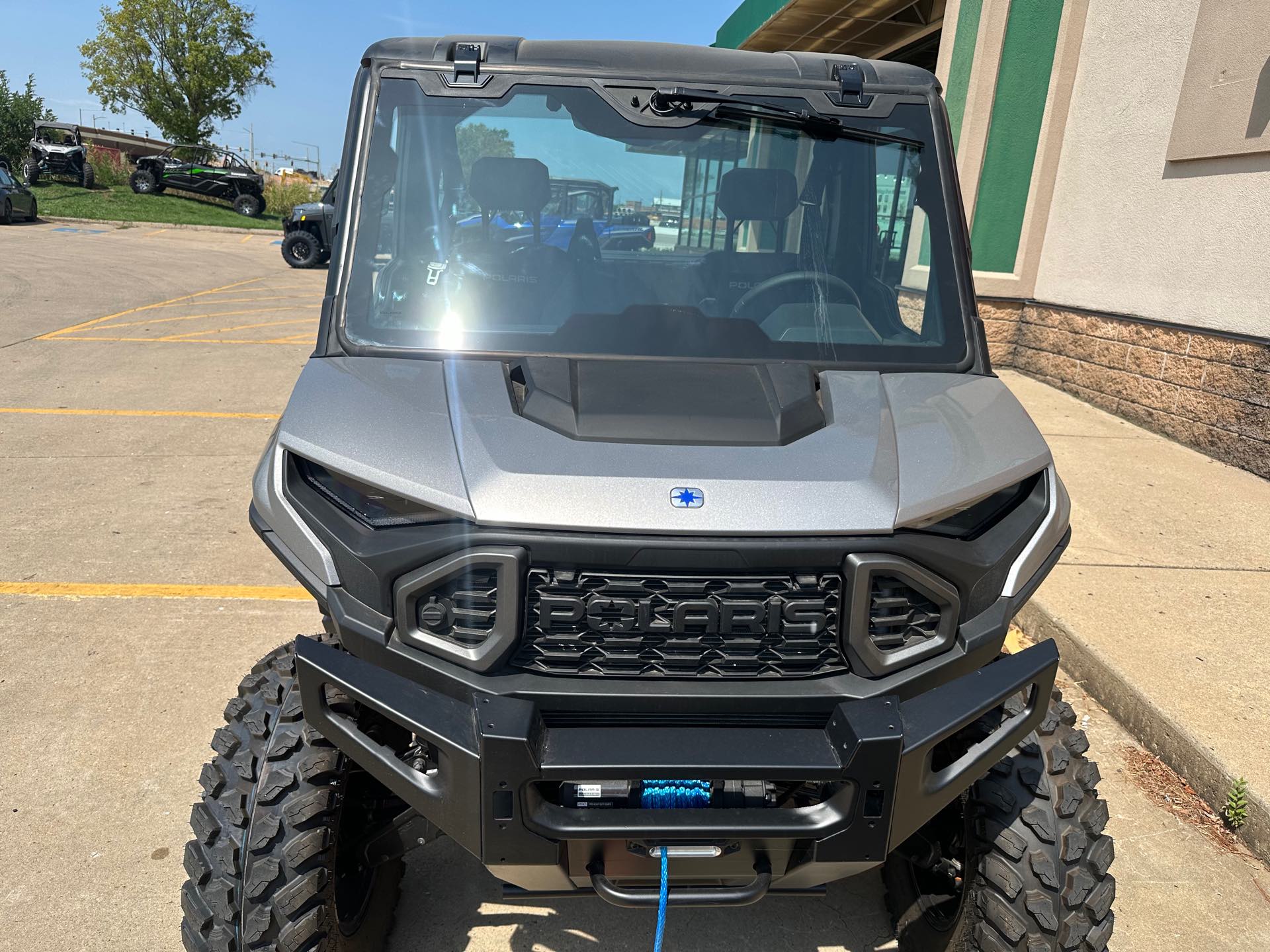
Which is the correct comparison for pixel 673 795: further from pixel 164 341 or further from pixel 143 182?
pixel 143 182

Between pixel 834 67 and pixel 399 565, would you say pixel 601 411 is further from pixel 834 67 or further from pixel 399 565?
pixel 834 67

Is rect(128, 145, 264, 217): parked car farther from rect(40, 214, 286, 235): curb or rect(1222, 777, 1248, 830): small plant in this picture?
rect(1222, 777, 1248, 830): small plant

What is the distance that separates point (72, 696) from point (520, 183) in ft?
8.49

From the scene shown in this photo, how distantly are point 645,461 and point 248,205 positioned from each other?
33.9 meters

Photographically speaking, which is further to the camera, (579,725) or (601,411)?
(601,411)

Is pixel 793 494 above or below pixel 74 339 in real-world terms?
above

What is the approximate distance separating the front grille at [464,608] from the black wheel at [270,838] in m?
0.28

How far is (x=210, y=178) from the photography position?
32.7 metres

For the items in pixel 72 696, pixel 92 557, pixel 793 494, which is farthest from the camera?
pixel 92 557

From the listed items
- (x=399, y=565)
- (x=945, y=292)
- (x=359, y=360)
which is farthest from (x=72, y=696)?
(x=945, y=292)

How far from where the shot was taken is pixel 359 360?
252 cm

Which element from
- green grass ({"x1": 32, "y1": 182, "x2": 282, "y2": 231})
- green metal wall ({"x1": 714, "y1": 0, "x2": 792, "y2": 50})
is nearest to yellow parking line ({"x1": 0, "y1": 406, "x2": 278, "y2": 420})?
green metal wall ({"x1": 714, "y1": 0, "x2": 792, "y2": 50})

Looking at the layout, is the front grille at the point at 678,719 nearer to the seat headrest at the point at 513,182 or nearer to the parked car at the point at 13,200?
the seat headrest at the point at 513,182

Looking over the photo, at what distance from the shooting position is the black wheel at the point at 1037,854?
7.20 feet
